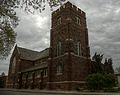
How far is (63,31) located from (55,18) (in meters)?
5.69

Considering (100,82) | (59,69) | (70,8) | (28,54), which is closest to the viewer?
(100,82)

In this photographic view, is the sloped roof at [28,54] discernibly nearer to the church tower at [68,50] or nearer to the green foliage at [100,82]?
the church tower at [68,50]

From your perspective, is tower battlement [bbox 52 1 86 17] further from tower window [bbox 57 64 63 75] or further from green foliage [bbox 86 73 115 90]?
green foliage [bbox 86 73 115 90]

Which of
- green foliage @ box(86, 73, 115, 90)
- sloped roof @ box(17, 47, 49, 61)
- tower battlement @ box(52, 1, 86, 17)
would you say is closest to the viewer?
green foliage @ box(86, 73, 115, 90)

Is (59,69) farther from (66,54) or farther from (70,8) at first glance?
(70,8)

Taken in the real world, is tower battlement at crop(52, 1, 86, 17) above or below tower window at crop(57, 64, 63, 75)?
above

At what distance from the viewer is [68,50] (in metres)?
33.2

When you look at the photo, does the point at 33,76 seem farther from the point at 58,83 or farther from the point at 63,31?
the point at 63,31

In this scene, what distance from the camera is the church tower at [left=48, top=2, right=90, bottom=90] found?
32469mm

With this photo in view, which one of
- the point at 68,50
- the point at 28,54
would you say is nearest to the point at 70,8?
the point at 68,50

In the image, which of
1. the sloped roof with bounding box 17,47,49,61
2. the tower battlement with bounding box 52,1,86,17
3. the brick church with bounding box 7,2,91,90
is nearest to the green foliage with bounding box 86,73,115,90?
the brick church with bounding box 7,2,91,90

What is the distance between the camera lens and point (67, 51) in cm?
3322

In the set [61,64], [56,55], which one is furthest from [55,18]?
[61,64]

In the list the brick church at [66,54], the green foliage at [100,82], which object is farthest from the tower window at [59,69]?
the green foliage at [100,82]
